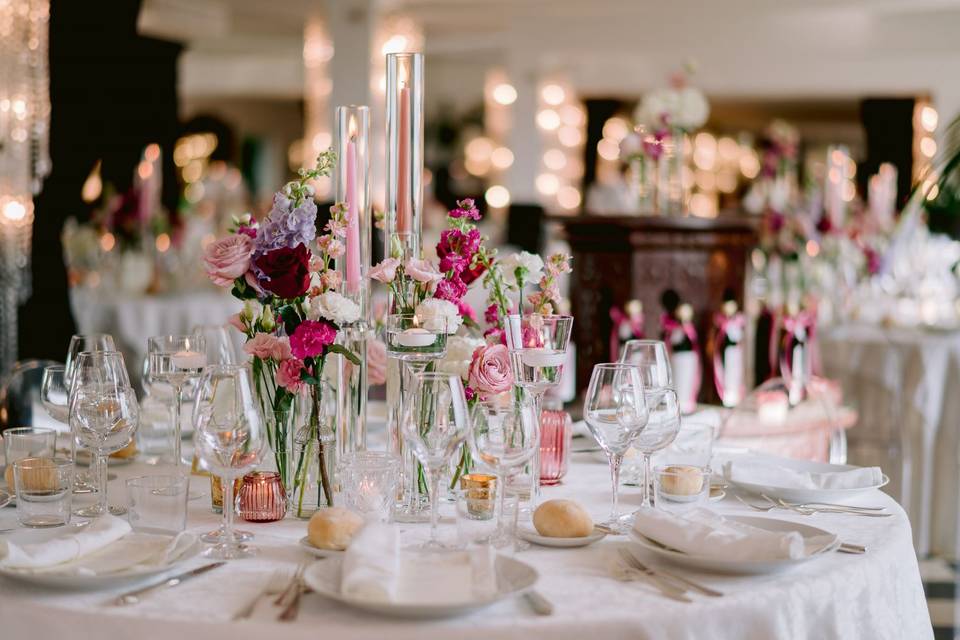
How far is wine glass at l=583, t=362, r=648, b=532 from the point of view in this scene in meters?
1.58

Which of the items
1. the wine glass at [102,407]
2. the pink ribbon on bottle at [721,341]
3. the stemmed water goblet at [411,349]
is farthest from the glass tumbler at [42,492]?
the pink ribbon on bottle at [721,341]

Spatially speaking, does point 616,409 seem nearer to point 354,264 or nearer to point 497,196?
point 354,264

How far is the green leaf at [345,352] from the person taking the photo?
167cm

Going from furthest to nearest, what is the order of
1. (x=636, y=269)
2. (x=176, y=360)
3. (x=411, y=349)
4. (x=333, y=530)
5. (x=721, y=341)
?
(x=636, y=269) < (x=721, y=341) < (x=176, y=360) < (x=411, y=349) < (x=333, y=530)

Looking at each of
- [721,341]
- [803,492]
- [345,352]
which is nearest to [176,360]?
[345,352]

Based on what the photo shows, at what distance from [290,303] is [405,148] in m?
0.34

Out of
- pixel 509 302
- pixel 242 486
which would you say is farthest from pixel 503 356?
pixel 242 486

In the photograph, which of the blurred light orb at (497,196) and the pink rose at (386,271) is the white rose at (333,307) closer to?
the pink rose at (386,271)

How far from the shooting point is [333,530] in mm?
1450

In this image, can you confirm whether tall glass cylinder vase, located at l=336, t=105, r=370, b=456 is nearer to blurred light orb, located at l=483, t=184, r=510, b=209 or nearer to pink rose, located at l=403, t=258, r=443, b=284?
pink rose, located at l=403, t=258, r=443, b=284

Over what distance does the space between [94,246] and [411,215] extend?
4.74 meters

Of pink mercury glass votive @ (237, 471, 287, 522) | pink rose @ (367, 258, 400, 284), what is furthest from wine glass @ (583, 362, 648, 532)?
pink mercury glass votive @ (237, 471, 287, 522)

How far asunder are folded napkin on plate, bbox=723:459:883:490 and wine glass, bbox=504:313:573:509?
372mm

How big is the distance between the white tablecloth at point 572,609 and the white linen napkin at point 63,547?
0.03 meters
